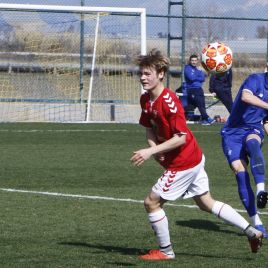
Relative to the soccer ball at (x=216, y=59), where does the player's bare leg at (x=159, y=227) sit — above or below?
below

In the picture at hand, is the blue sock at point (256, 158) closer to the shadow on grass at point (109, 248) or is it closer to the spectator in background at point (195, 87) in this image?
the shadow on grass at point (109, 248)

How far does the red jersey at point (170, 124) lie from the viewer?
289 inches

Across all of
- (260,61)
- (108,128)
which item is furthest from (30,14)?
(260,61)

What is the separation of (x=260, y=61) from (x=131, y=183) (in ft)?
57.7

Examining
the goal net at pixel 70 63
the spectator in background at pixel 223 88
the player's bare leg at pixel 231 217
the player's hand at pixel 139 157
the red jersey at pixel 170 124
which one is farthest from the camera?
the goal net at pixel 70 63

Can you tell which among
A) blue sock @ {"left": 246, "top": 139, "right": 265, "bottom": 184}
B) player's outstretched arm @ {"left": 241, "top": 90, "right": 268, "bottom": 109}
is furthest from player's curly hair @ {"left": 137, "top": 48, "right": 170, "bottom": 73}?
blue sock @ {"left": 246, "top": 139, "right": 265, "bottom": 184}

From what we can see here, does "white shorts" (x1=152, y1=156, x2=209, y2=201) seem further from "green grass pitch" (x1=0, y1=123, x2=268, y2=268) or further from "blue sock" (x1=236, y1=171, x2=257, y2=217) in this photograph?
"blue sock" (x1=236, y1=171, x2=257, y2=217)

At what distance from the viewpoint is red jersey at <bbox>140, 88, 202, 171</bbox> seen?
289 inches

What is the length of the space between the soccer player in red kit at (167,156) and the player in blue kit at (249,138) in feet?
3.75

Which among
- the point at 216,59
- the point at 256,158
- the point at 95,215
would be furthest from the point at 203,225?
the point at 216,59

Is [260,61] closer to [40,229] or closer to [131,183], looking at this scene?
[131,183]

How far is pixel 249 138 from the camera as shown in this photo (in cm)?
883

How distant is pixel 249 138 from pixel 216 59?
3307 millimetres

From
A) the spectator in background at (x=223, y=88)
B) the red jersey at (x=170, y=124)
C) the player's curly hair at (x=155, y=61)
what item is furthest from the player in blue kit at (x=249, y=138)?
the spectator in background at (x=223, y=88)
